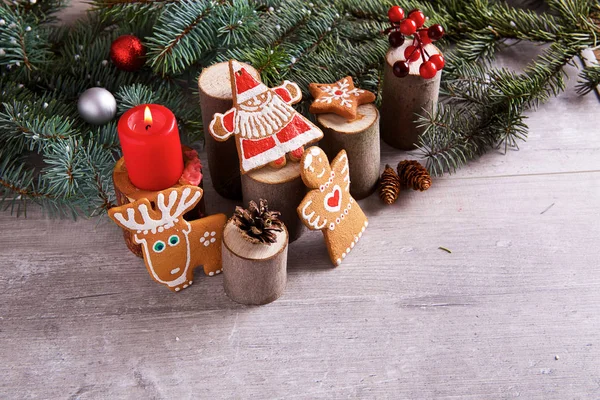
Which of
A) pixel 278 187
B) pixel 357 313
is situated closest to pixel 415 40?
pixel 278 187

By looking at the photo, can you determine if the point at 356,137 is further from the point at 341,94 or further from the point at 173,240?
the point at 173,240

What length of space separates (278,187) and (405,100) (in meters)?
0.34

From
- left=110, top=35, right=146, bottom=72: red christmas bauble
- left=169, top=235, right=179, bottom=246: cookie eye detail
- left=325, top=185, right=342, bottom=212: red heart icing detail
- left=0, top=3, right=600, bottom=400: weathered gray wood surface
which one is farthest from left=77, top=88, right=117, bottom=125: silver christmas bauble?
left=325, top=185, right=342, bottom=212: red heart icing detail

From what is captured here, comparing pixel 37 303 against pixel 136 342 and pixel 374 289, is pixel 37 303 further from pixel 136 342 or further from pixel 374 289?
pixel 374 289

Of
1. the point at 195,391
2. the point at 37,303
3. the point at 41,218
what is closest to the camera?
the point at 195,391

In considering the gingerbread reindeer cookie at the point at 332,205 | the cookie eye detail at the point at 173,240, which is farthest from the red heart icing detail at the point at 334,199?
the cookie eye detail at the point at 173,240

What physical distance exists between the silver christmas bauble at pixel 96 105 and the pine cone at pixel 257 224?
1.28 feet

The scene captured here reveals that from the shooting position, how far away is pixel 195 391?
96cm

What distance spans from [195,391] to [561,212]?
0.72m

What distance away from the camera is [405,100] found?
1212mm

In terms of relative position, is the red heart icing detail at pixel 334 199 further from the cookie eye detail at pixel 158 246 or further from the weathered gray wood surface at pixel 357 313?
the cookie eye detail at pixel 158 246

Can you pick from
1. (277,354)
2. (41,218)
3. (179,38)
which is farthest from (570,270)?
(41,218)

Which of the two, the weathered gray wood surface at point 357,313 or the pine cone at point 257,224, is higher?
the pine cone at point 257,224

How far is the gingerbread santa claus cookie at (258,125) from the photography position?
3.32ft
